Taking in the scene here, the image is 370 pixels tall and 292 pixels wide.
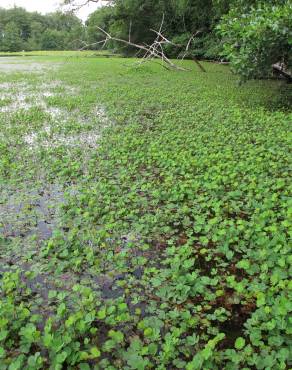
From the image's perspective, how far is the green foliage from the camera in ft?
27.3

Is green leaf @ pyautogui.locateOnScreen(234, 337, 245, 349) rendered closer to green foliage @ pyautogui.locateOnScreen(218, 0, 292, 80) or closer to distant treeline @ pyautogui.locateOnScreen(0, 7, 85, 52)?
green foliage @ pyautogui.locateOnScreen(218, 0, 292, 80)

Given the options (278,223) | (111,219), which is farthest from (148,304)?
(278,223)

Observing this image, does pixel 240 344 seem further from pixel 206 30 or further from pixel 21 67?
pixel 21 67

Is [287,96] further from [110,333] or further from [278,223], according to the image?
[110,333]

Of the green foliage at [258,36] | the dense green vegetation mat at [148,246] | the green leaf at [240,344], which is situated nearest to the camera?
the green leaf at [240,344]

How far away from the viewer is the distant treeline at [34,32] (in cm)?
6775

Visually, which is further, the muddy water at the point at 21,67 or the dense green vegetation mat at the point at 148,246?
the muddy water at the point at 21,67

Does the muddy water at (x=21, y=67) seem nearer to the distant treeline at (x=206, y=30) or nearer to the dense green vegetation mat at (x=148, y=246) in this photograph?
the distant treeline at (x=206, y=30)

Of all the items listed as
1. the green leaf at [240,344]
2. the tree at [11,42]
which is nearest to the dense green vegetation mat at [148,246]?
the green leaf at [240,344]

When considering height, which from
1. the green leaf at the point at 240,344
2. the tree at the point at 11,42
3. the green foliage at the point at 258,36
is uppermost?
the tree at the point at 11,42

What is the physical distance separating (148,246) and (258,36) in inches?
271

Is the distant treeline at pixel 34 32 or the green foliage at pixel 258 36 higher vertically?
the distant treeline at pixel 34 32

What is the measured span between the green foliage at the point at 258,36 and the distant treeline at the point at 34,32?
165 feet

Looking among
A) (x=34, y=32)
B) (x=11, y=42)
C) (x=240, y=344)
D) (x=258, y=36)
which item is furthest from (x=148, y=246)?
(x=34, y=32)
